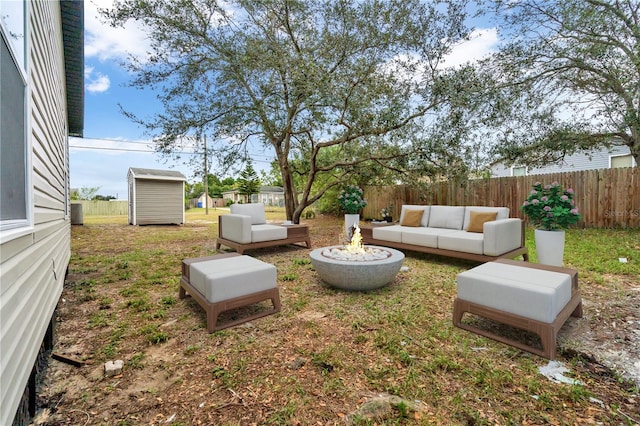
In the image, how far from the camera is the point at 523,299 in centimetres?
223

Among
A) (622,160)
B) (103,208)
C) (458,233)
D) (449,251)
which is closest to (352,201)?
(458,233)

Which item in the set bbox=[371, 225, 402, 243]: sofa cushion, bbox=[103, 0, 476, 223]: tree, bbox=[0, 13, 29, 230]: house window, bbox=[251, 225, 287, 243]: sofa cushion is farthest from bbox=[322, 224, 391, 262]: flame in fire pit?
bbox=[103, 0, 476, 223]: tree

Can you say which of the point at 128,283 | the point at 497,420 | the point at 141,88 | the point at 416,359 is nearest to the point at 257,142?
the point at 141,88

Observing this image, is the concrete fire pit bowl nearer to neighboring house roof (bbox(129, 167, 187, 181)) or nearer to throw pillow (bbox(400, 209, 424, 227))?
throw pillow (bbox(400, 209, 424, 227))

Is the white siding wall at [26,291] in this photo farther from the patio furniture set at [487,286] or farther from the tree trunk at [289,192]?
the tree trunk at [289,192]

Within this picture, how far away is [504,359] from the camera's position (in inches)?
83.7

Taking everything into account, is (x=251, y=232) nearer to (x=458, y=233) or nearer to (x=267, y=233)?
(x=267, y=233)

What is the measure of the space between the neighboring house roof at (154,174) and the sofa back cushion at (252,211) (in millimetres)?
7029

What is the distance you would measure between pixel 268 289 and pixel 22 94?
90.4 inches

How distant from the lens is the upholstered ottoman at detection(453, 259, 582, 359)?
84.0 inches

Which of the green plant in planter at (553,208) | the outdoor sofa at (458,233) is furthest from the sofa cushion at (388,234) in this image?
the green plant in planter at (553,208)

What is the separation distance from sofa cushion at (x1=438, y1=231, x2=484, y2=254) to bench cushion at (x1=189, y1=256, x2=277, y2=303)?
313 cm

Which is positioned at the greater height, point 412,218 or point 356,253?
point 412,218

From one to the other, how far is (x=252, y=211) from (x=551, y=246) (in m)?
5.42
